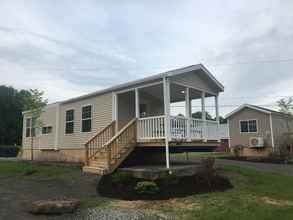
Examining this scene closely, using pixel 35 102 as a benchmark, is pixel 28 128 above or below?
below

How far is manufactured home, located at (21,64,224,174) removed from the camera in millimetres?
9859

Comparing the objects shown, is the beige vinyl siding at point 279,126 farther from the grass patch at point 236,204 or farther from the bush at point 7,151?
the bush at point 7,151

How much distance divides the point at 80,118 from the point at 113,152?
4694 millimetres

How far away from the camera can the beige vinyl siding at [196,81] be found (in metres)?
10.8

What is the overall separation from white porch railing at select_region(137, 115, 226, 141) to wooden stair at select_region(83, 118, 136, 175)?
43 centimetres

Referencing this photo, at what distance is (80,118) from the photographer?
45.2ft

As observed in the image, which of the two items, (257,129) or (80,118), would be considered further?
(257,129)

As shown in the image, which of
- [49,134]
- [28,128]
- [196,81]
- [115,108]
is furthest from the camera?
[28,128]

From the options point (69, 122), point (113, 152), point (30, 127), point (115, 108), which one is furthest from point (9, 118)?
point (113, 152)

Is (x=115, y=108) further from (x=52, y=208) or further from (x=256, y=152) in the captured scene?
(x=256, y=152)

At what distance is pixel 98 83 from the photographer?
20703 mm

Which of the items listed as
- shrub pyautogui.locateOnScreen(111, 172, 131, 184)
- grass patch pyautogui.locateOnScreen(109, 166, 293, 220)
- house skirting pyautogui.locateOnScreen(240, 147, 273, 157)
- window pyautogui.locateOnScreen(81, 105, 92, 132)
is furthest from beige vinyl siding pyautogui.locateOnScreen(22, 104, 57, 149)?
house skirting pyautogui.locateOnScreen(240, 147, 273, 157)

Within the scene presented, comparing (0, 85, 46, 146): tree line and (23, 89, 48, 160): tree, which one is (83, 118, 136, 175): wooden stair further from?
(0, 85, 46, 146): tree line

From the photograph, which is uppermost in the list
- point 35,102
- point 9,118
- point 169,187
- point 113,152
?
point 9,118
